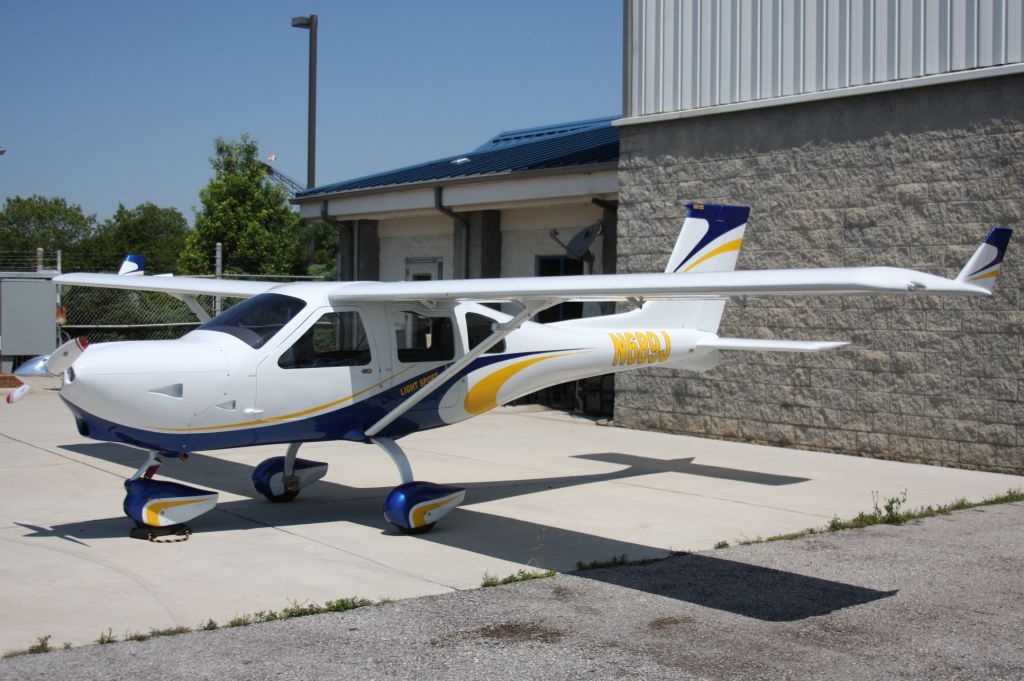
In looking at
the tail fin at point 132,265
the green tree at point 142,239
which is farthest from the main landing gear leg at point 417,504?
the green tree at point 142,239

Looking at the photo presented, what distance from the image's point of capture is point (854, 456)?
1170 cm

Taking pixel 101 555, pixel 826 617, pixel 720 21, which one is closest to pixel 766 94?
pixel 720 21

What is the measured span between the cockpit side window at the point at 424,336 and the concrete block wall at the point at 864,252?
17.5 feet

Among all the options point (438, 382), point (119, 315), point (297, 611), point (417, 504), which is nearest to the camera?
point (297, 611)

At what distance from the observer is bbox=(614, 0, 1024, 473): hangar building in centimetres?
1070

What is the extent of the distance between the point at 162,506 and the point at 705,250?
5.85m

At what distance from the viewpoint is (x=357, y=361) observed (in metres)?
7.96

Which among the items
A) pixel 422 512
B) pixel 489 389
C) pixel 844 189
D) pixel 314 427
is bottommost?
pixel 422 512

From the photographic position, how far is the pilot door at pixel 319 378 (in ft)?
24.4

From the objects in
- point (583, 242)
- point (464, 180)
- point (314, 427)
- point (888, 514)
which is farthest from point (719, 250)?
point (464, 180)

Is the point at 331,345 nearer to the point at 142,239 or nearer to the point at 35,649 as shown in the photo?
the point at 35,649

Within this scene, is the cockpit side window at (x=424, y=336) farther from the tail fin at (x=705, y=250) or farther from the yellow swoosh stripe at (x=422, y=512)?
the tail fin at (x=705, y=250)

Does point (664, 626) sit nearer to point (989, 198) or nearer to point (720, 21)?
point (989, 198)

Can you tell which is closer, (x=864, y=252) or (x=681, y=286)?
(x=681, y=286)
